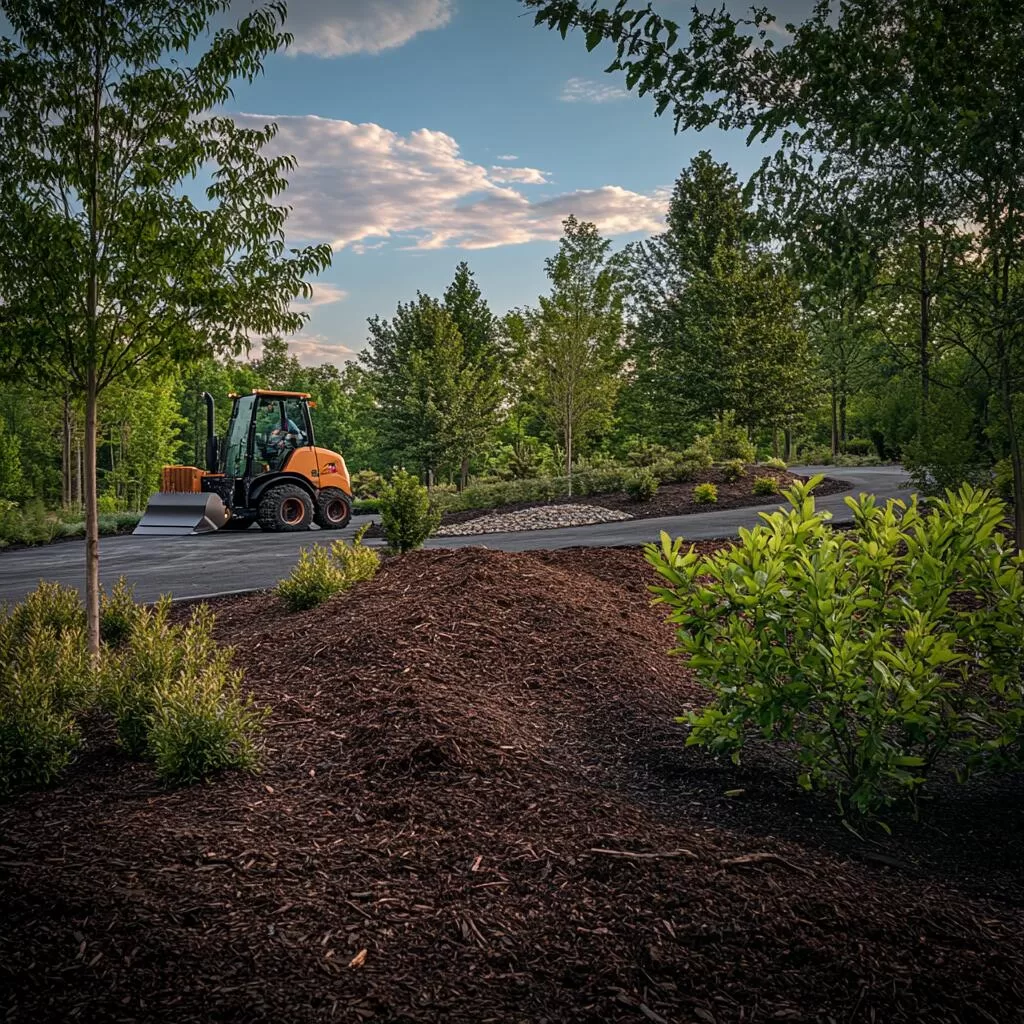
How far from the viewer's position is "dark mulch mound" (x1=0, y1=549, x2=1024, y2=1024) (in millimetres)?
2471

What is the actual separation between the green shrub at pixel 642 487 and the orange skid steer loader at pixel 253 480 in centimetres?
691

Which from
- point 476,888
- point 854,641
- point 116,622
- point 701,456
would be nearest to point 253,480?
point 116,622

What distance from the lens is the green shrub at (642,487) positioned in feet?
63.6

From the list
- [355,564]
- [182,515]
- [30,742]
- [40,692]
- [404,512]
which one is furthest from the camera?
[182,515]

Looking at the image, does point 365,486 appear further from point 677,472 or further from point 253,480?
point 253,480

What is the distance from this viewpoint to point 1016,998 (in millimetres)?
2557

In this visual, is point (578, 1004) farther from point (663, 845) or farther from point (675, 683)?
point (675, 683)

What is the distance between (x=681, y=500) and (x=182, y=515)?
34.4ft

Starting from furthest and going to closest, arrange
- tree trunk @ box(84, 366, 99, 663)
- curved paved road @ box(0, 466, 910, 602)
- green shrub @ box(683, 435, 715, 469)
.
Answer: green shrub @ box(683, 435, 715, 469)
curved paved road @ box(0, 466, 910, 602)
tree trunk @ box(84, 366, 99, 663)

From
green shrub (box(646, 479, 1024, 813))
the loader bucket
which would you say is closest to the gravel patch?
the loader bucket

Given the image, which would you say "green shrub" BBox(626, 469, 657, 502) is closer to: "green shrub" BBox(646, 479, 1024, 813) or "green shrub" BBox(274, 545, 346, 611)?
"green shrub" BBox(274, 545, 346, 611)

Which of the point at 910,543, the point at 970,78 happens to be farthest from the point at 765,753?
the point at 970,78

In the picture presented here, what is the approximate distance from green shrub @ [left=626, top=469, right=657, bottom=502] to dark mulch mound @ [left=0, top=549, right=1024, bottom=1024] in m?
14.6

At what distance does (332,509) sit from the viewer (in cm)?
1769
